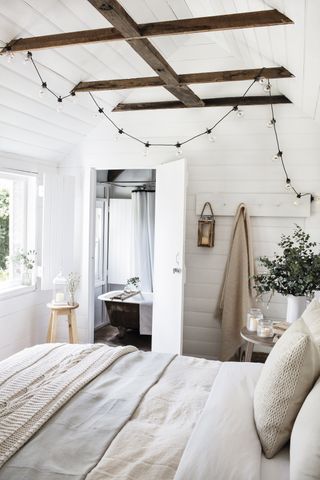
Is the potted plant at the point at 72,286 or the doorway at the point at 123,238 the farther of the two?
the doorway at the point at 123,238

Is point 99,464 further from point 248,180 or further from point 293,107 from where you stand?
point 293,107

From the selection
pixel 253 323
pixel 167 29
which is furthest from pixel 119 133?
pixel 253 323

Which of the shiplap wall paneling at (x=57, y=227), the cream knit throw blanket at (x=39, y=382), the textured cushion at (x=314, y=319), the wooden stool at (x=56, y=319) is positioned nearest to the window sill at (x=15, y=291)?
the shiplap wall paneling at (x=57, y=227)

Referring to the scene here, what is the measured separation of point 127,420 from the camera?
1732 mm

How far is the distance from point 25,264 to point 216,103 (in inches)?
97.0

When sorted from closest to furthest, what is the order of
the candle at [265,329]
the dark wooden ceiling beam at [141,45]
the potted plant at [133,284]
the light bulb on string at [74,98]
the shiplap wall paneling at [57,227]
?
the dark wooden ceiling beam at [141,45], the candle at [265,329], the light bulb on string at [74,98], the shiplap wall paneling at [57,227], the potted plant at [133,284]

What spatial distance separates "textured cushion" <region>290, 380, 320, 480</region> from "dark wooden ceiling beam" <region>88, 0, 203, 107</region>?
195 cm

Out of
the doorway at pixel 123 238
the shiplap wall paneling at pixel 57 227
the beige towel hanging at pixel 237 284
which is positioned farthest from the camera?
the doorway at pixel 123 238

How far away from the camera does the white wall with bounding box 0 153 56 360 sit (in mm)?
4059

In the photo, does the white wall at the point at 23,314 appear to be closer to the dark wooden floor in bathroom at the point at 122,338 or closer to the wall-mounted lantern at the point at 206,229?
the dark wooden floor in bathroom at the point at 122,338

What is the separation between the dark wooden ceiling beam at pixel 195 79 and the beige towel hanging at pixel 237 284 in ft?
4.03

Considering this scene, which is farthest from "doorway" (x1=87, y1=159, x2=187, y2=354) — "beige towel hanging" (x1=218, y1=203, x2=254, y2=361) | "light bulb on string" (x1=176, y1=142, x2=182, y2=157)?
"beige towel hanging" (x1=218, y1=203, x2=254, y2=361)

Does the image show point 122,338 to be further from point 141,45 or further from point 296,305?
point 141,45

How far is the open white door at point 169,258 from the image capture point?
4082 millimetres
